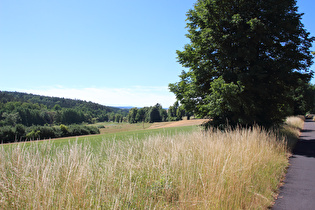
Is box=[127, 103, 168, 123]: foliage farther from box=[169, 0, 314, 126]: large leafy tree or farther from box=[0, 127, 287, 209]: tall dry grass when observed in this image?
box=[0, 127, 287, 209]: tall dry grass

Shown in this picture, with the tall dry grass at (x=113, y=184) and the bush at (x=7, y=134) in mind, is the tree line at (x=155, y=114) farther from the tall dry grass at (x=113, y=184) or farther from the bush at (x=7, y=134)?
the tall dry grass at (x=113, y=184)

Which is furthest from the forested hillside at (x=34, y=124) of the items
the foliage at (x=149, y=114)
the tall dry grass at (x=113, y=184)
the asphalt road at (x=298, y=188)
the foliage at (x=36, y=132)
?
the foliage at (x=149, y=114)

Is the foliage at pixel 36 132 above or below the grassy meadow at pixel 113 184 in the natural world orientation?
below

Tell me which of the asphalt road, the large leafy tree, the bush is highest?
the large leafy tree

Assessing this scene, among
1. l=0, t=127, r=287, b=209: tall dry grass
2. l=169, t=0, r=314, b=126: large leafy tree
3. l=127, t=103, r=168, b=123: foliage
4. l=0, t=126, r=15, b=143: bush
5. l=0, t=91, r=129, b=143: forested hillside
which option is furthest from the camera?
l=127, t=103, r=168, b=123: foliage

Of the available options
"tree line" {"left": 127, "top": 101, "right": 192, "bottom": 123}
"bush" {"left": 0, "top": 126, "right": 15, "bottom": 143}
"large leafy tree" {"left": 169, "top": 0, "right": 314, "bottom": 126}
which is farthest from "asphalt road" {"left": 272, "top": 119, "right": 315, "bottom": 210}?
"tree line" {"left": 127, "top": 101, "right": 192, "bottom": 123}

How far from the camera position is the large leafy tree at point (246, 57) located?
1093 cm

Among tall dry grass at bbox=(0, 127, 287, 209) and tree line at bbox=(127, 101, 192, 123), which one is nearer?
tall dry grass at bbox=(0, 127, 287, 209)

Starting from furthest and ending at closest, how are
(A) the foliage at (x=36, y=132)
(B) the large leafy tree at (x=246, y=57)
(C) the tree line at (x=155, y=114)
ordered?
(C) the tree line at (x=155, y=114) → (A) the foliage at (x=36, y=132) → (B) the large leafy tree at (x=246, y=57)

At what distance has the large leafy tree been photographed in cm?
1093

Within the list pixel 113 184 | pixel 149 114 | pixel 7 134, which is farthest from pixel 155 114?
pixel 113 184

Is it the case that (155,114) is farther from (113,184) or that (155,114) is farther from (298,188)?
(113,184)

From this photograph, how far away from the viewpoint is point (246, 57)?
1100cm

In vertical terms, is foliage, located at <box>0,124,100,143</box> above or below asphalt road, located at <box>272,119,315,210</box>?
below
